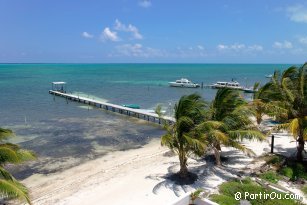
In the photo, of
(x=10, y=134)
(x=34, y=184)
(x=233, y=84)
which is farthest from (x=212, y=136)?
(x=233, y=84)

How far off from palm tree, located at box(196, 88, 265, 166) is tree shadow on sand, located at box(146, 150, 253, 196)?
65 centimetres

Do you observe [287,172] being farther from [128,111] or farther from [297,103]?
[128,111]

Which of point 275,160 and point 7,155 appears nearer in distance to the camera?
point 7,155

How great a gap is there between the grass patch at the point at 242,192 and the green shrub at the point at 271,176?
2.36 ft

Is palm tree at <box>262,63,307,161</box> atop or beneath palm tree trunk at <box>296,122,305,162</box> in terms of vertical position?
atop

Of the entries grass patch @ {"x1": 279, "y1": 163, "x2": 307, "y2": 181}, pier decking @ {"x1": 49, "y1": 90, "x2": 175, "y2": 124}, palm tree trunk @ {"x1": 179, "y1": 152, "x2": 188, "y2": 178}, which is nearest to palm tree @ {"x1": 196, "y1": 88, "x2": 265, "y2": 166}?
palm tree trunk @ {"x1": 179, "y1": 152, "x2": 188, "y2": 178}

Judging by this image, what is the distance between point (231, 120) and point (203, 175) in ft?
8.86

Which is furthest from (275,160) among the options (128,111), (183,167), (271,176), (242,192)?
(128,111)

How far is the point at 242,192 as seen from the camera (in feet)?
31.9

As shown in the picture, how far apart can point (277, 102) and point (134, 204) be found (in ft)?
25.1

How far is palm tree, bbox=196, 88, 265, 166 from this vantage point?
1176cm

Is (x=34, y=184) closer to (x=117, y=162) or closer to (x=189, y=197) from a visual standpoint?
(x=117, y=162)

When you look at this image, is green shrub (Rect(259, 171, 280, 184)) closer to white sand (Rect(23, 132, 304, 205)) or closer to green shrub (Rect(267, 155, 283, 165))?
green shrub (Rect(267, 155, 283, 165))

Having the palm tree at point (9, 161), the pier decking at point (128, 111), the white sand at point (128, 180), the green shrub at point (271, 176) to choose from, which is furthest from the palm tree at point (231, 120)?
the pier decking at point (128, 111)
